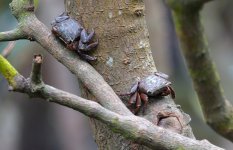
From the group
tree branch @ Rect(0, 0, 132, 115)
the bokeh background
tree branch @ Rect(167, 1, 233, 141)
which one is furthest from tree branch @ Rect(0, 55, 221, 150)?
the bokeh background

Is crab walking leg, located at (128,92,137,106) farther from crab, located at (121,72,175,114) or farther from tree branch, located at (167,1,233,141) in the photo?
tree branch, located at (167,1,233,141)

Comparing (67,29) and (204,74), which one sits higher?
(67,29)

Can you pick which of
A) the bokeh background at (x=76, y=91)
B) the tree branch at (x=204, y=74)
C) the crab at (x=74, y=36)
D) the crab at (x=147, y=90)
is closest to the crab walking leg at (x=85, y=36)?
the crab at (x=74, y=36)

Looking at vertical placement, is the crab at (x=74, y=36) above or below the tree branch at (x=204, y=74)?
above

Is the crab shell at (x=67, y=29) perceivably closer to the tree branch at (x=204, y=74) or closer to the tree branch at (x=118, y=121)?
the tree branch at (x=118, y=121)

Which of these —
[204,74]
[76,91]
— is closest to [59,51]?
[204,74]

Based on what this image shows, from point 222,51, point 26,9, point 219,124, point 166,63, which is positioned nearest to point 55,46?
point 26,9

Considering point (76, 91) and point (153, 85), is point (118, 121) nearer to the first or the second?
point (153, 85)
